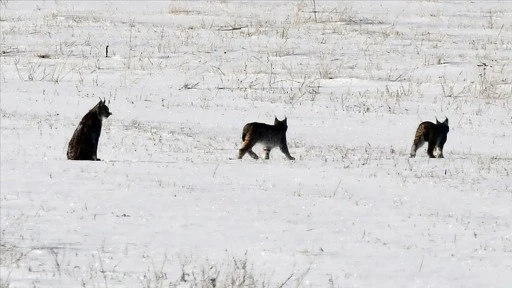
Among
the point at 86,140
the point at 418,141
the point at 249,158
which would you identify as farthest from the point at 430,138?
the point at 86,140

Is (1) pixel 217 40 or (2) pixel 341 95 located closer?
(2) pixel 341 95

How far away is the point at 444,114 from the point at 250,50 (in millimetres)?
8487

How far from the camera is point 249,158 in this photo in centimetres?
1373

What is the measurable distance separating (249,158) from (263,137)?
411mm

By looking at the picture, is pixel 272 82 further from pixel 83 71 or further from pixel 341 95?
pixel 83 71

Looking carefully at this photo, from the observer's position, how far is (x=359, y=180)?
38.9 ft

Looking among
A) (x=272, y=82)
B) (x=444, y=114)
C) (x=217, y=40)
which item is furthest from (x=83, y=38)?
(x=444, y=114)

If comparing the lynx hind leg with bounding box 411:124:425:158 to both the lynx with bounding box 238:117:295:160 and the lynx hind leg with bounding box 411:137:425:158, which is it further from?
the lynx with bounding box 238:117:295:160

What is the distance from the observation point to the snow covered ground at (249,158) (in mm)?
8070

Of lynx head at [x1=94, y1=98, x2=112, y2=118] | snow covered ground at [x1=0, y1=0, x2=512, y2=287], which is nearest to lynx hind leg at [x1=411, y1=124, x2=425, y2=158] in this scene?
snow covered ground at [x1=0, y1=0, x2=512, y2=287]

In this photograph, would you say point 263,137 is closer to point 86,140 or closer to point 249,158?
point 249,158

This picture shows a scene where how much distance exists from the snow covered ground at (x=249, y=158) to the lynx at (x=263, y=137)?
0.19 m

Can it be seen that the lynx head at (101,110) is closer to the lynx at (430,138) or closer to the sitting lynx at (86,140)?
the sitting lynx at (86,140)

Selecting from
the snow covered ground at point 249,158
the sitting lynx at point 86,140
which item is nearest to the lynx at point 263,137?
the snow covered ground at point 249,158
